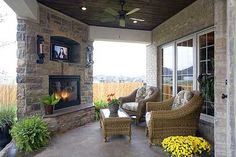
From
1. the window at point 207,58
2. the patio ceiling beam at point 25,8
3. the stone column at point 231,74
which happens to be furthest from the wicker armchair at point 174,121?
the patio ceiling beam at point 25,8

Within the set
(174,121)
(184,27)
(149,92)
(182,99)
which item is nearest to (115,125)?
(174,121)

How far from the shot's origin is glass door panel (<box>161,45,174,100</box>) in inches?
245

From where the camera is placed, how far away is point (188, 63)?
5297 mm

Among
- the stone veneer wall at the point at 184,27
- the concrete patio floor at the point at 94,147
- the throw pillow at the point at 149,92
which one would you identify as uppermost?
the stone veneer wall at the point at 184,27

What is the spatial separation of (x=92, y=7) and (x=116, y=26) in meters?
1.89

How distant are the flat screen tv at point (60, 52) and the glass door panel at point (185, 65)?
3.22 m

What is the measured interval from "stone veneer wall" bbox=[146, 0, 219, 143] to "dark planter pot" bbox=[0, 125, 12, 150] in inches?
159

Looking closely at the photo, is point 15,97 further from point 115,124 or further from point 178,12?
point 178,12

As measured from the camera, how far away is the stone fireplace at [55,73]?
4.51 meters

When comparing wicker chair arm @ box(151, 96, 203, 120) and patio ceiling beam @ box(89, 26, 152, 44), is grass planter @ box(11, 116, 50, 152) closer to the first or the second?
wicker chair arm @ box(151, 96, 203, 120)

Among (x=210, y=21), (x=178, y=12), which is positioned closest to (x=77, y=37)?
(x=178, y=12)

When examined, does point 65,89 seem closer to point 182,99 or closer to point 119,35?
point 119,35

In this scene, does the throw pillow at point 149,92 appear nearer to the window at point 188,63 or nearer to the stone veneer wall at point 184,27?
the window at point 188,63

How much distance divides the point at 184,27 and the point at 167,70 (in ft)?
5.38
